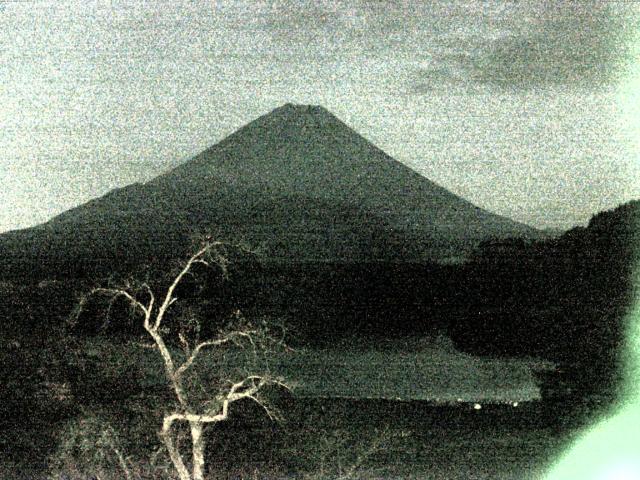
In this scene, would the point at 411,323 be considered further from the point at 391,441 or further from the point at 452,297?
the point at 391,441

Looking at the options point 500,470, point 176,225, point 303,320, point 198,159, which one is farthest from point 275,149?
point 500,470

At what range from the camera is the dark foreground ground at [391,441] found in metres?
8.13

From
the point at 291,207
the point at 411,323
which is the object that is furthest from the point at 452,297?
the point at 291,207

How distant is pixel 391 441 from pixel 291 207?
35028 millimetres

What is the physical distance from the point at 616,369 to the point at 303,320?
1098cm

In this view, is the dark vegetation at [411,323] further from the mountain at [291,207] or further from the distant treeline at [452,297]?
the mountain at [291,207]

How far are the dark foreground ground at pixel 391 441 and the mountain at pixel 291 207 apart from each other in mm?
15028

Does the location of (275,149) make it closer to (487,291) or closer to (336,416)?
(487,291)

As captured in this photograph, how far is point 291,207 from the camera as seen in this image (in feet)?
145

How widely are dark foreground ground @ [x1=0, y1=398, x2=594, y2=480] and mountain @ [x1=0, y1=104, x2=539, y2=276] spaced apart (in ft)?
49.3

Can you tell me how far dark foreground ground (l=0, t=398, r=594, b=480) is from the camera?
8.13 meters

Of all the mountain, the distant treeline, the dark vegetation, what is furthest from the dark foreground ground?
the mountain

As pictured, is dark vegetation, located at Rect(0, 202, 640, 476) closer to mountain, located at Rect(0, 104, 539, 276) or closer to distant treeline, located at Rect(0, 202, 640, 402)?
distant treeline, located at Rect(0, 202, 640, 402)

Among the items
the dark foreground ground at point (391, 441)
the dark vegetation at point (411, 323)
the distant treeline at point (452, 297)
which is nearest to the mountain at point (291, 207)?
the distant treeline at point (452, 297)
